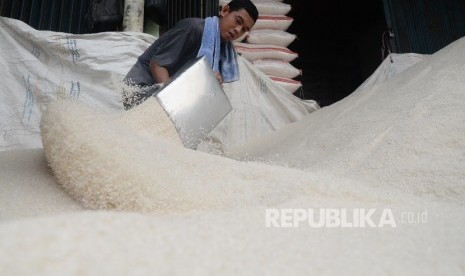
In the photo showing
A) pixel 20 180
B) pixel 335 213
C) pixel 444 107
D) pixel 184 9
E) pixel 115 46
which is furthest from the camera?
pixel 184 9

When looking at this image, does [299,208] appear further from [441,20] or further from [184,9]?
[441,20]

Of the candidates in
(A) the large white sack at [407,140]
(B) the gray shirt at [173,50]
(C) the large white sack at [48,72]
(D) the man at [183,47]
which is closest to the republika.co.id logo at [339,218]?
(A) the large white sack at [407,140]

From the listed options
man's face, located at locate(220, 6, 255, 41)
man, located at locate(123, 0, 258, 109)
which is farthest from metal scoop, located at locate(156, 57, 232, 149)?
man's face, located at locate(220, 6, 255, 41)

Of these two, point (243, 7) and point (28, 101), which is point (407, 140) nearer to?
point (243, 7)

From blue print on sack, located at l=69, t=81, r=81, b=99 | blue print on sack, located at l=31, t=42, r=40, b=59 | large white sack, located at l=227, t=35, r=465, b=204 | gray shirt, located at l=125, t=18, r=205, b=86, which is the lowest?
large white sack, located at l=227, t=35, r=465, b=204

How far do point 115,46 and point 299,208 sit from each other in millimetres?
1907

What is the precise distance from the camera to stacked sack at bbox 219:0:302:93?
8.89 ft

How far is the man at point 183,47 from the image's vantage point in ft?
5.15

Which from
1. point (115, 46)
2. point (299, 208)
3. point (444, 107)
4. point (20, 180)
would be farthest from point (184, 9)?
point (299, 208)

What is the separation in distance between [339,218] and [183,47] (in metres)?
1.32

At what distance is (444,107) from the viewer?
116 centimetres

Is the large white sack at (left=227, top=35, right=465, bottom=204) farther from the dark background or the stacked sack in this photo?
the dark background

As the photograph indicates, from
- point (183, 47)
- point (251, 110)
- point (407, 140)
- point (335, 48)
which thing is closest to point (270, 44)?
point (251, 110)

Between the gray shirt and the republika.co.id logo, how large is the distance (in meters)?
1.22
